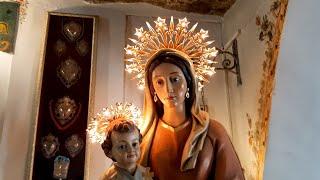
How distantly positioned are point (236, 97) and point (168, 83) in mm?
525

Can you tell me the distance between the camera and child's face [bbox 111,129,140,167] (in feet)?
3.94

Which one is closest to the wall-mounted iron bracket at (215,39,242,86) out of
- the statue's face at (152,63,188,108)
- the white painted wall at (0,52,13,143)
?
the statue's face at (152,63,188,108)

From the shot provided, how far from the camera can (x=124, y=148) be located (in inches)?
47.5

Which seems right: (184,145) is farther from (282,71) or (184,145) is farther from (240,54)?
(240,54)

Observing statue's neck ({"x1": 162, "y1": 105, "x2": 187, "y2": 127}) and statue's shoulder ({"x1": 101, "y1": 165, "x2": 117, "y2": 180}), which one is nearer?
statue's shoulder ({"x1": 101, "y1": 165, "x2": 117, "y2": 180})

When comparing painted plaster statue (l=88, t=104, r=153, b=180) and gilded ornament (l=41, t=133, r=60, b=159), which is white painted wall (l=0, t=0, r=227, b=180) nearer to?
gilded ornament (l=41, t=133, r=60, b=159)

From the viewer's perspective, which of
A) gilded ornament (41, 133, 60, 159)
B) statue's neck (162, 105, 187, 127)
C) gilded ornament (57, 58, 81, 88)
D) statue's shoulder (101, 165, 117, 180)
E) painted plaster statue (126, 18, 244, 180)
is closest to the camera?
statue's shoulder (101, 165, 117, 180)

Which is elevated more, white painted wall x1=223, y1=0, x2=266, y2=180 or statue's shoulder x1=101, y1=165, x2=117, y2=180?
white painted wall x1=223, y1=0, x2=266, y2=180

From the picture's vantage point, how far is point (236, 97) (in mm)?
1797

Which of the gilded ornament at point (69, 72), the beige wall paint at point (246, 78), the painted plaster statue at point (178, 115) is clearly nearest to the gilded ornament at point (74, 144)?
the gilded ornament at point (69, 72)

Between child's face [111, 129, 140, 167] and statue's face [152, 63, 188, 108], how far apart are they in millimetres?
229

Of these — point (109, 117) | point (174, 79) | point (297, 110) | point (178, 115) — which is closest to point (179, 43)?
point (174, 79)


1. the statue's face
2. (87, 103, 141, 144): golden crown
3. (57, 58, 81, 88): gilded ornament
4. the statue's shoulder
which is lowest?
the statue's shoulder

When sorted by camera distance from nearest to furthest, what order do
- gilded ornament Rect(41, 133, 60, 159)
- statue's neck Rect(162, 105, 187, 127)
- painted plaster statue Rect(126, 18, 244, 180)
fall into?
painted plaster statue Rect(126, 18, 244, 180), statue's neck Rect(162, 105, 187, 127), gilded ornament Rect(41, 133, 60, 159)
